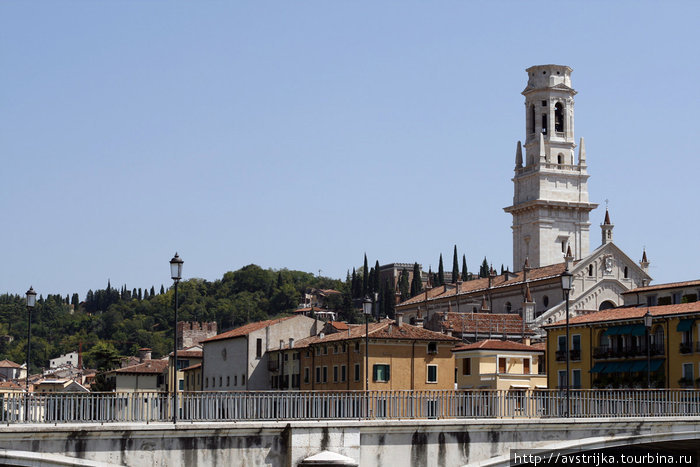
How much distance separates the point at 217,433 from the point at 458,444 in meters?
7.53

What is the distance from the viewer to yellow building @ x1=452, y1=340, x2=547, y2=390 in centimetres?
8231

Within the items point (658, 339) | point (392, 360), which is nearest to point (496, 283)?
point (392, 360)

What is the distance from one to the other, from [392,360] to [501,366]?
432 inches

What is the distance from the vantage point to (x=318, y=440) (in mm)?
32688

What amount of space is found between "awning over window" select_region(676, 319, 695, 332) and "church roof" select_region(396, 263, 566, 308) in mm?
42250

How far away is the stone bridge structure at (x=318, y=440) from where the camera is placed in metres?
28.9

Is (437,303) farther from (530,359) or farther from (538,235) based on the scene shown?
(530,359)

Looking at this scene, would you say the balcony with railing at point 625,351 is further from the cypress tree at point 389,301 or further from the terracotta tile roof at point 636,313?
the cypress tree at point 389,301

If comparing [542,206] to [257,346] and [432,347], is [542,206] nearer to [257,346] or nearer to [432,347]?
[257,346]

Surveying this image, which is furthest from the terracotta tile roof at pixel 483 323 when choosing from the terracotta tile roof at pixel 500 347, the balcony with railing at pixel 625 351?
the balcony with railing at pixel 625 351

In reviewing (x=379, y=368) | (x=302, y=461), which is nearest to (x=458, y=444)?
(x=302, y=461)

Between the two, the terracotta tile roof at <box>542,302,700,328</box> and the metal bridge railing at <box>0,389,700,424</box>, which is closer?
the metal bridge railing at <box>0,389,700,424</box>

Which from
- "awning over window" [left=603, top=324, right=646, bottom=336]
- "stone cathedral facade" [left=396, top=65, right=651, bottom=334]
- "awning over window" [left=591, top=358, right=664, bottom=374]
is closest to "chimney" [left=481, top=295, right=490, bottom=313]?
"stone cathedral facade" [left=396, top=65, right=651, bottom=334]

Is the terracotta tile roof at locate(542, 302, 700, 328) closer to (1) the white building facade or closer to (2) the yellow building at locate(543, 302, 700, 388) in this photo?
(2) the yellow building at locate(543, 302, 700, 388)
